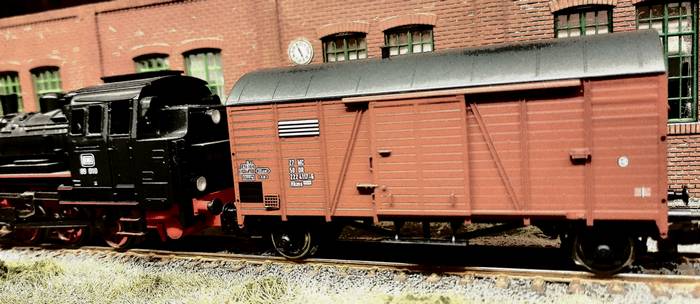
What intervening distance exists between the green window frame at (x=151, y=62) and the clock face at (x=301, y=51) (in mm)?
4387

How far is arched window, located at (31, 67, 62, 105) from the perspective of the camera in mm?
15664

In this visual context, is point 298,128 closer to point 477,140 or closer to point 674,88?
point 477,140

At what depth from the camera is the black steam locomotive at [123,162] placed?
8258 millimetres

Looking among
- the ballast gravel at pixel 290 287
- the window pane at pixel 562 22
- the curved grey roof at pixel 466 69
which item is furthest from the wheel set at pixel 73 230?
the window pane at pixel 562 22

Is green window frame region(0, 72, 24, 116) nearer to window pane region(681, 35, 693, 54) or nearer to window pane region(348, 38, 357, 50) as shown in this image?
window pane region(348, 38, 357, 50)

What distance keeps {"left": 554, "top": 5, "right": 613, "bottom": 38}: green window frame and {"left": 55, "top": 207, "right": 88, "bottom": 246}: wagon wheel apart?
1145 cm

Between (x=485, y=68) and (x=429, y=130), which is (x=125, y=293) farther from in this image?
(x=485, y=68)

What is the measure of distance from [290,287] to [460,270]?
8.74ft

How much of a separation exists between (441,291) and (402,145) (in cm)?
221

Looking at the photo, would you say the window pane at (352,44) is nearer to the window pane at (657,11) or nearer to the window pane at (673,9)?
the window pane at (657,11)

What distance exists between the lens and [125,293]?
7.05m

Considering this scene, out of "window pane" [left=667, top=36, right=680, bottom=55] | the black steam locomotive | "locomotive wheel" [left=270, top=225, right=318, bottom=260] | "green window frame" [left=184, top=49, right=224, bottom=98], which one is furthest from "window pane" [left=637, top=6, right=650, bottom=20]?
"green window frame" [left=184, top=49, right=224, bottom=98]

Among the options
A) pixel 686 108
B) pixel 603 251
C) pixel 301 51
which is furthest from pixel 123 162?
pixel 686 108

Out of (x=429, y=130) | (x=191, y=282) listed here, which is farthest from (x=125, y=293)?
(x=429, y=130)
